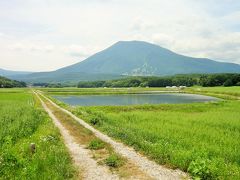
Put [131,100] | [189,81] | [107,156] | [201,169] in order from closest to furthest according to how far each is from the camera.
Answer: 1. [201,169]
2. [107,156]
3. [131,100]
4. [189,81]

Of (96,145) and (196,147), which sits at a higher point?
(96,145)

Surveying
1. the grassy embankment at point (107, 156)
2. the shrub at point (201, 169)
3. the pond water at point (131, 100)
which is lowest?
the pond water at point (131, 100)

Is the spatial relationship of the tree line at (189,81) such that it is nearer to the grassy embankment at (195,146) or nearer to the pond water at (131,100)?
the pond water at (131,100)

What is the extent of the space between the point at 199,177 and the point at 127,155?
200 inches

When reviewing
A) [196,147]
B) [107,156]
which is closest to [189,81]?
[196,147]

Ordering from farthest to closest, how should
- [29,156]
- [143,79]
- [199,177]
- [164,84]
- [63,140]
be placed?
1. [143,79]
2. [164,84]
3. [63,140]
4. [29,156]
5. [199,177]

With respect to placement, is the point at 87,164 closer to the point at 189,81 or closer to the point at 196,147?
the point at 196,147

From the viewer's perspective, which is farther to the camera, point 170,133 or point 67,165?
point 170,133

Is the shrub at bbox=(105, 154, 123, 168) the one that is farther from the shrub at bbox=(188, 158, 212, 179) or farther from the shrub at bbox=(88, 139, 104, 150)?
the shrub at bbox=(188, 158, 212, 179)

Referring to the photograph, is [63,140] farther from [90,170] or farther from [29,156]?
[90,170]

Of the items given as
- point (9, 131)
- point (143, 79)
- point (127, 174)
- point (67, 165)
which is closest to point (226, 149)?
point (127, 174)

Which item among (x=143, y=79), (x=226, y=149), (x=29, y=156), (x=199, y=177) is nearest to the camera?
(x=199, y=177)

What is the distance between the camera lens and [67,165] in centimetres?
1426

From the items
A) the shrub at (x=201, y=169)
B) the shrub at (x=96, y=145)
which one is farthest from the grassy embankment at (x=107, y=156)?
the shrub at (x=201, y=169)
